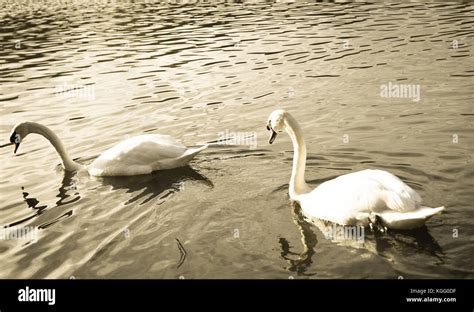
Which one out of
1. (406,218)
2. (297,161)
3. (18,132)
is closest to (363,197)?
(406,218)

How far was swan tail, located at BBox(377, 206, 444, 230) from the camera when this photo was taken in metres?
6.45

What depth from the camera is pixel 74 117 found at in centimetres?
1590

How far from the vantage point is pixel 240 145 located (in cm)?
1194

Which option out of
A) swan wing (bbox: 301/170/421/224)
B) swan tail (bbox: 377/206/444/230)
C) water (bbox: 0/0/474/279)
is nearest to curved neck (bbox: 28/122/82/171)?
water (bbox: 0/0/474/279)

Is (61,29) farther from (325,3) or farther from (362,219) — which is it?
(362,219)

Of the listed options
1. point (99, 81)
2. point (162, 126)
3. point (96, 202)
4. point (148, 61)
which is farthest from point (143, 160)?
point (148, 61)

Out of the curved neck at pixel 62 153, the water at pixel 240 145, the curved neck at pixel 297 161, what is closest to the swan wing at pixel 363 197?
the water at pixel 240 145

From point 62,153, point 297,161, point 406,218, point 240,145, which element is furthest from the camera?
point 240,145

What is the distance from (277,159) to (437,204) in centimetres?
377

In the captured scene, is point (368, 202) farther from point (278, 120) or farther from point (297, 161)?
point (278, 120)

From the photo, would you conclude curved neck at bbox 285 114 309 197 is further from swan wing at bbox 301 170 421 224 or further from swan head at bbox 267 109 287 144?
swan wing at bbox 301 170 421 224

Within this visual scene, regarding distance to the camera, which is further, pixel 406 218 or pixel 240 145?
pixel 240 145

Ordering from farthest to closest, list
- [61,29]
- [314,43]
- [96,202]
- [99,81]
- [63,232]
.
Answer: [61,29], [314,43], [99,81], [96,202], [63,232]

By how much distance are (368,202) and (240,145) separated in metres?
5.29
